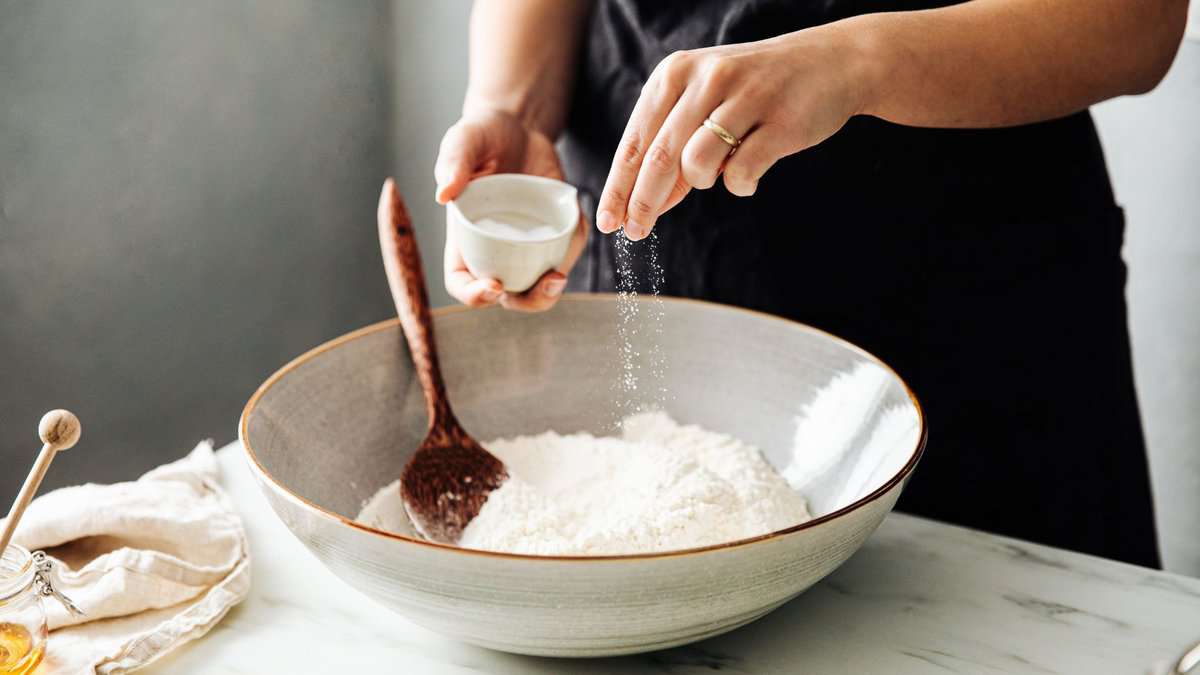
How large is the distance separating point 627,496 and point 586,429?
198 mm

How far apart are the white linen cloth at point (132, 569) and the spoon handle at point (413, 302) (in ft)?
0.71

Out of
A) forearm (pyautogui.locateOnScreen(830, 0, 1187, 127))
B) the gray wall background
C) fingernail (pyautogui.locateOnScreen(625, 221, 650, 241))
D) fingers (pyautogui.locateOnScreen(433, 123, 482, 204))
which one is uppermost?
forearm (pyautogui.locateOnScreen(830, 0, 1187, 127))

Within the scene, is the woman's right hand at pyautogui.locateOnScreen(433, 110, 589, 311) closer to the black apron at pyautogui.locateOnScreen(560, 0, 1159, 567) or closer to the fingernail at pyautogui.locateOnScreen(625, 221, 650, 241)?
the black apron at pyautogui.locateOnScreen(560, 0, 1159, 567)

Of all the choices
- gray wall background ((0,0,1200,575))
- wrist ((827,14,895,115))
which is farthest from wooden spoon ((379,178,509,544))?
gray wall background ((0,0,1200,575))

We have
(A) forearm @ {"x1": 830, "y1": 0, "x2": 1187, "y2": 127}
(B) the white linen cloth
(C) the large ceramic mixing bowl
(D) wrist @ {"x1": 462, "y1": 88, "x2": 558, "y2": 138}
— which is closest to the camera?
(C) the large ceramic mixing bowl

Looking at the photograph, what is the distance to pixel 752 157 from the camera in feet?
2.46

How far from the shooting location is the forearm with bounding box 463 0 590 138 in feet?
4.08

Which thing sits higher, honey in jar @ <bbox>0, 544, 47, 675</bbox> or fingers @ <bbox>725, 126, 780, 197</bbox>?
fingers @ <bbox>725, 126, 780, 197</bbox>

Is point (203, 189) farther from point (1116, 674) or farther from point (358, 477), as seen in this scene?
point (1116, 674)

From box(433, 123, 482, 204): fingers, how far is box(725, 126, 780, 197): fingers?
0.33m

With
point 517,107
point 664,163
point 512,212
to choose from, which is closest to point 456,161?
point 512,212

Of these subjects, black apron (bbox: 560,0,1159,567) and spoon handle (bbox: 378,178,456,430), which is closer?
spoon handle (bbox: 378,178,456,430)

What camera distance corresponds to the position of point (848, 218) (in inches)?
44.6

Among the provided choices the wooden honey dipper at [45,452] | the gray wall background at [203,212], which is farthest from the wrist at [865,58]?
the gray wall background at [203,212]
